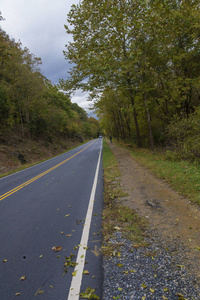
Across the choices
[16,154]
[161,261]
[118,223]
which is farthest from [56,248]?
[16,154]

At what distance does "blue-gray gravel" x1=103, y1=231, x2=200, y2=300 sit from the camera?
2.27m

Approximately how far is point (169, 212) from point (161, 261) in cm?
186

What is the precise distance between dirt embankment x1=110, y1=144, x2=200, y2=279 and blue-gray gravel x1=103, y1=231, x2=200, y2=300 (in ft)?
0.45

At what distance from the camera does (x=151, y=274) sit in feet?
8.42

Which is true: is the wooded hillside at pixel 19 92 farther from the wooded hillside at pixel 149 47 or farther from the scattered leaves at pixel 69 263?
the scattered leaves at pixel 69 263

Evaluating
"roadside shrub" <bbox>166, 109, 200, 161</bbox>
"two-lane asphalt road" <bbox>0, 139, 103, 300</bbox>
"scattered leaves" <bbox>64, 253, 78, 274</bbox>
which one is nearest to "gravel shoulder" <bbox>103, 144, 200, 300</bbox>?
"two-lane asphalt road" <bbox>0, 139, 103, 300</bbox>

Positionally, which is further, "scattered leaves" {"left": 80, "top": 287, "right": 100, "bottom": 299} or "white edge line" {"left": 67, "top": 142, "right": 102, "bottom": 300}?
"white edge line" {"left": 67, "top": 142, "right": 102, "bottom": 300}

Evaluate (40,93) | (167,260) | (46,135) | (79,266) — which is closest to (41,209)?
(79,266)

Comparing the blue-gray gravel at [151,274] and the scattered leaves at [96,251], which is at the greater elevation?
the scattered leaves at [96,251]

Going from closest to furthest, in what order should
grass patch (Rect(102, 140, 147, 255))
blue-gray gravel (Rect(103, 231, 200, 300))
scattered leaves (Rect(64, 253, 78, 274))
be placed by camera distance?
blue-gray gravel (Rect(103, 231, 200, 300)), scattered leaves (Rect(64, 253, 78, 274)), grass patch (Rect(102, 140, 147, 255))

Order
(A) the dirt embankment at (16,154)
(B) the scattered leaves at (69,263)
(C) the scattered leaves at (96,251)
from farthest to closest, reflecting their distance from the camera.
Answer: (A) the dirt embankment at (16,154) < (C) the scattered leaves at (96,251) < (B) the scattered leaves at (69,263)

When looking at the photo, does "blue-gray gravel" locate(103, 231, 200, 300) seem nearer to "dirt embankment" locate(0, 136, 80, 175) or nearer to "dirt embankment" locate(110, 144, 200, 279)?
"dirt embankment" locate(110, 144, 200, 279)

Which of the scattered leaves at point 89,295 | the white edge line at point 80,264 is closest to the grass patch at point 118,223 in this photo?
the white edge line at point 80,264

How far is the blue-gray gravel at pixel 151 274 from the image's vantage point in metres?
2.27
